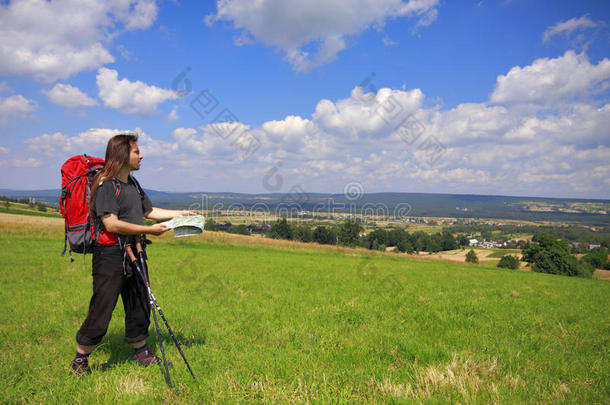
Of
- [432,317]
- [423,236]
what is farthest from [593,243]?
[432,317]

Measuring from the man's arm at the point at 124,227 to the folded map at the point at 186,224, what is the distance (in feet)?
0.35

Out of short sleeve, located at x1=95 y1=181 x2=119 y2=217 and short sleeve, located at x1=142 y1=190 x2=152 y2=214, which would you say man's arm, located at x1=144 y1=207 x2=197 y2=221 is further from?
short sleeve, located at x1=95 y1=181 x2=119 y2=217

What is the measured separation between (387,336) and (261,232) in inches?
2238

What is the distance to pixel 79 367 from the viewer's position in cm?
408

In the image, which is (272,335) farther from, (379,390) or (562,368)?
(562,368)

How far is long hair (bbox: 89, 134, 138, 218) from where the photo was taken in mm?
3895

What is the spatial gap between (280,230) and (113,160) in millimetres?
67163

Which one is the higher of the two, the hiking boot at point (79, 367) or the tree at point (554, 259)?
the hiking boot at point (79, 367)

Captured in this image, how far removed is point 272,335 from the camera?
574 cm

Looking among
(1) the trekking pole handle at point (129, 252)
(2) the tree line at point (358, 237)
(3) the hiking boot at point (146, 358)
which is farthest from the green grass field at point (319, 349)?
(2) the tree line at point (358, 237)

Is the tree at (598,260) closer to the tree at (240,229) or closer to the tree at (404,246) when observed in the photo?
the tree at (404,246)

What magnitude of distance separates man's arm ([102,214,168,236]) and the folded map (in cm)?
11

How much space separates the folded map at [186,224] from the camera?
3990 mm

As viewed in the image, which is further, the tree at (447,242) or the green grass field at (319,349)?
the tree at (447,242)
